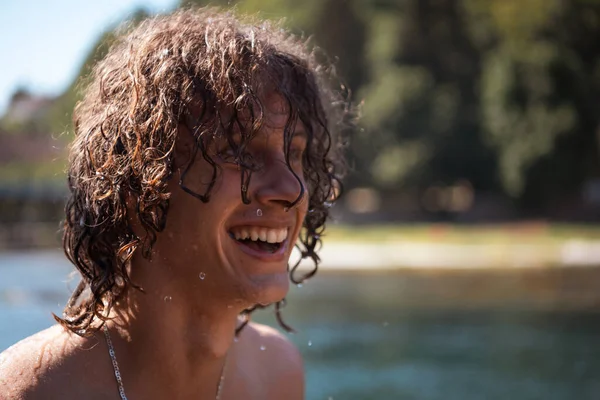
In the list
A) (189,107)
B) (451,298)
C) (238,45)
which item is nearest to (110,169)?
(189,107)

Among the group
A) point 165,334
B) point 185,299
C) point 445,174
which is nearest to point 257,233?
point 185,299

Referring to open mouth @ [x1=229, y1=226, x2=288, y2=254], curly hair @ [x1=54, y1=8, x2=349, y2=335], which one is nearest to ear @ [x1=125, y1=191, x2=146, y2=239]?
curly hair @ [x1=54, y1=8, x2=349, y2=335]

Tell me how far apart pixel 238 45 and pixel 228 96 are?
17 centimetres

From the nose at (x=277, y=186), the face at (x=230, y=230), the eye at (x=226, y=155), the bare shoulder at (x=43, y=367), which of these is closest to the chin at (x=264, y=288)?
the face at (x=230, y=230)

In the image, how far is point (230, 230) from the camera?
2109mm

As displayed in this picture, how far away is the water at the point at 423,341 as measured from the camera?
978 centimetres

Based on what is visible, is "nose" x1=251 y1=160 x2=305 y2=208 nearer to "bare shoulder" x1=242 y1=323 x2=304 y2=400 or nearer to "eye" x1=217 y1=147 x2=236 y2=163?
"eye" x1=217 y1=147 x2=236 y2=163

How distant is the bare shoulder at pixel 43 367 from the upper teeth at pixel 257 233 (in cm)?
48

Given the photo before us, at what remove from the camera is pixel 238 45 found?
2.20 m

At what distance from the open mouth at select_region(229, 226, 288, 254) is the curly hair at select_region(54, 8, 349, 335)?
0.11m

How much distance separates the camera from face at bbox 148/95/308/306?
208 centimetres

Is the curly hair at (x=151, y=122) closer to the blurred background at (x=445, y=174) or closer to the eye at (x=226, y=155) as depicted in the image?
the eye at (x=226, y=155)

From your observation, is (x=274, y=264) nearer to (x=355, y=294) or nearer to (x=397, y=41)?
(x=355, y=294)

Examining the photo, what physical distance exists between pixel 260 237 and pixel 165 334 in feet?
1.15
